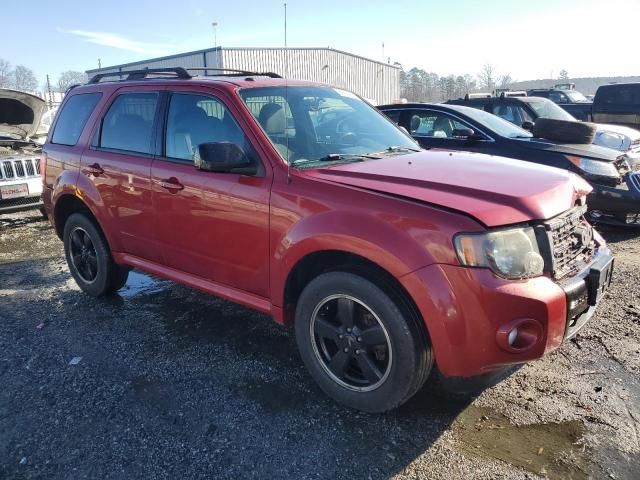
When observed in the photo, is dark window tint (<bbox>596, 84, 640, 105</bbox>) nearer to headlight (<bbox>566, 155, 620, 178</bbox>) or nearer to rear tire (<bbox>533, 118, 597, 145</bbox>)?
rear tire (<bbox>533, 118, 597, 145</bbox>)

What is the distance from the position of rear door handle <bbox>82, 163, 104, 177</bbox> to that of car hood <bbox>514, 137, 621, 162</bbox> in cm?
507

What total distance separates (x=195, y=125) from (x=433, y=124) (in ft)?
14.8

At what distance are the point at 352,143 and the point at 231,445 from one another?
2.16 m

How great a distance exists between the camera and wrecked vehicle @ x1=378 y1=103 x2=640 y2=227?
6336 mm

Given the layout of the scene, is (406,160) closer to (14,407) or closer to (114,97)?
(114,97)

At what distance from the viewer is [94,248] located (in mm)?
Result: 4688

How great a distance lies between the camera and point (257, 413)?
2.96 metres

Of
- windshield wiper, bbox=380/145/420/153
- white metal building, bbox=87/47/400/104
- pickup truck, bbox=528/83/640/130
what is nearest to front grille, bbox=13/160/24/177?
windshield wiper, bbox=380/145/420/153

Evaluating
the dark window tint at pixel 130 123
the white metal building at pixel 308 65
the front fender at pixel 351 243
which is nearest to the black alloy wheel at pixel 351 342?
the front fender at pixel 351 243

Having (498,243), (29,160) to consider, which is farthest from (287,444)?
(29,160)

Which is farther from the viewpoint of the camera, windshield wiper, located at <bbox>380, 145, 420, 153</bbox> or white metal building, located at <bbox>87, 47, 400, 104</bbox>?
white metal building, located at <bbox>87, 47, 400, 104</bbox>

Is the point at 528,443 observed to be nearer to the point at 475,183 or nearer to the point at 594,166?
the point at 475,183

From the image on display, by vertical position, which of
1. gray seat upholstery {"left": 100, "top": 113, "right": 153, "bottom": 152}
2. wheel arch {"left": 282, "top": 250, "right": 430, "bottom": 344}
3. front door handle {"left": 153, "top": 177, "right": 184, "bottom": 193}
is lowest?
wheel arch {"left": 282, "top": 250, "right": 430, "bottom": 344}

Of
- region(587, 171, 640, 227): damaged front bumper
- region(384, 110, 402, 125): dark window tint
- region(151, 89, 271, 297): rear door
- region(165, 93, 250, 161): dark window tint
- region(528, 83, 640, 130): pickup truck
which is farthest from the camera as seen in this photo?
region(528, 83, 640, 130): pickup truck
